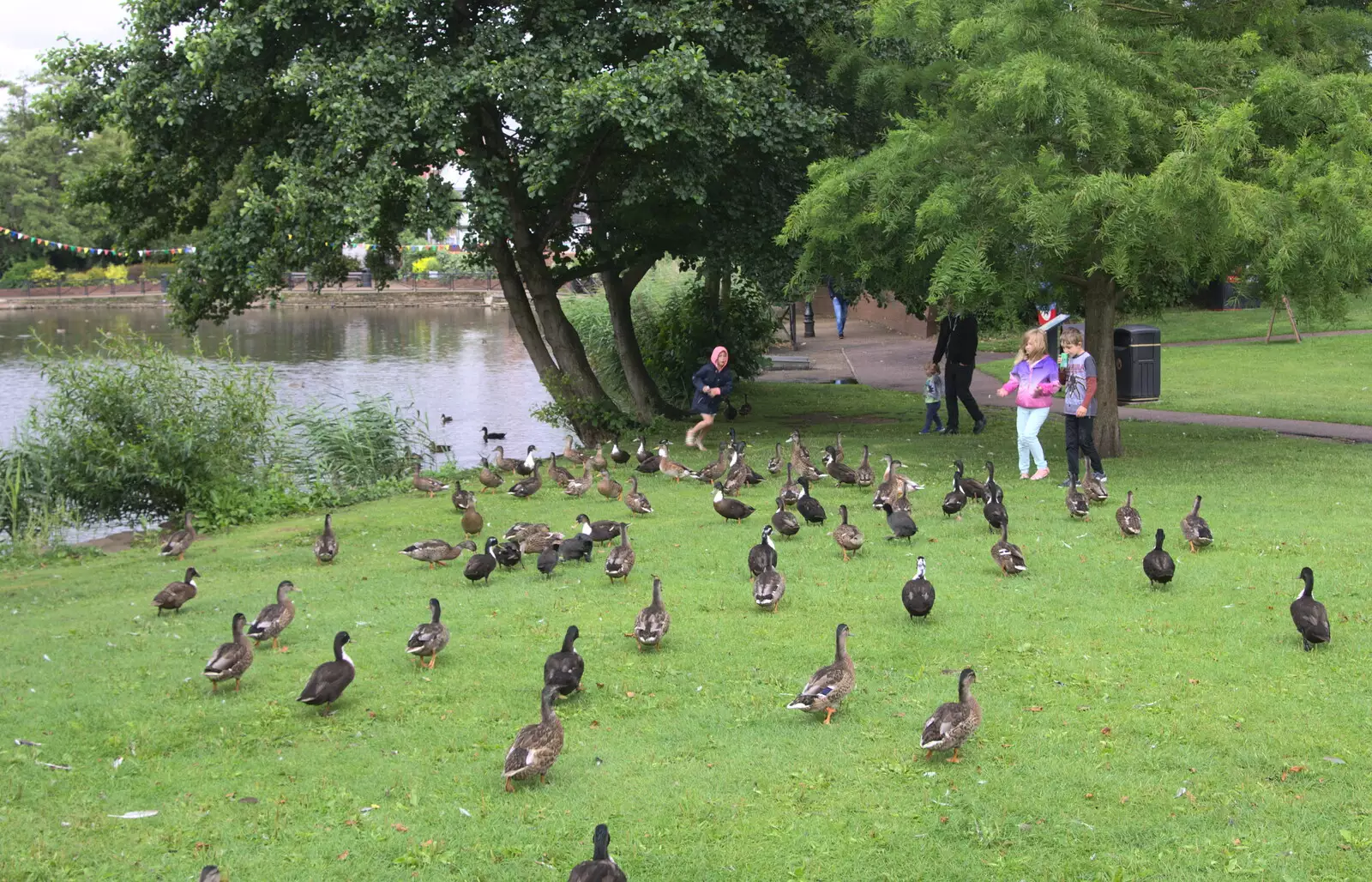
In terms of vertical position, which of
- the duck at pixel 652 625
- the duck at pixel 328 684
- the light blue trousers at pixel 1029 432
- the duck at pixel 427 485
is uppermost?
the light blue trousers at pixel 1029 432

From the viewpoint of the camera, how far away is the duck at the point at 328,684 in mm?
9086

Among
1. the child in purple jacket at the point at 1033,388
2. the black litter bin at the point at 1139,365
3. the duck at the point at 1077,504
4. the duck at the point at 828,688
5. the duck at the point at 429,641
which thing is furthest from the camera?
the black litter bin at the point at 1139,365

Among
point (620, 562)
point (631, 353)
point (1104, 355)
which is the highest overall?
point (631, 353)

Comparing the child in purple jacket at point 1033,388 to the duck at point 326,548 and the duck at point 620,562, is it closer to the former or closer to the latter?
the duck at point 620,562

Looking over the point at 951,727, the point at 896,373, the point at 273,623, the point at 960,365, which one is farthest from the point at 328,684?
the point at 896,373

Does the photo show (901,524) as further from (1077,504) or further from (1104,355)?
(1104,355)

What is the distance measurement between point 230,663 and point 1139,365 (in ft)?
68.6

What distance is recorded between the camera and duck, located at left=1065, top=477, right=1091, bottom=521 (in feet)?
47.1

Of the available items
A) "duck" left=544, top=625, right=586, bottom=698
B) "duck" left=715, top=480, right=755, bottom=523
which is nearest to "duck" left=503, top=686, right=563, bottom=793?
"duck" left=544, top=625, right=586, bottom=698

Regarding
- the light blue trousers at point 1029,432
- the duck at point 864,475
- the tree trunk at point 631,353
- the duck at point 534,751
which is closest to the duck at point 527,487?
the duck at point 864,475

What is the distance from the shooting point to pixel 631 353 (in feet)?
87.4

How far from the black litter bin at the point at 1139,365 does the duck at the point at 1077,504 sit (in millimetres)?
12093

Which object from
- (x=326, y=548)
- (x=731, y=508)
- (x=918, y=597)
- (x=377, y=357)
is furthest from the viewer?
(x=377, y=357)

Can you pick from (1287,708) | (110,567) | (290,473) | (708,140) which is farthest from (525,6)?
(1287,708)
